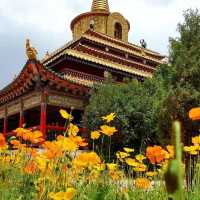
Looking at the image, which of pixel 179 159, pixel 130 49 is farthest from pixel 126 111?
pixel 179 159

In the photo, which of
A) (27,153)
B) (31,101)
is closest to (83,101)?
(31,101)

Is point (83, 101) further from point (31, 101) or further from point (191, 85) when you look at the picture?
point (191, 85)

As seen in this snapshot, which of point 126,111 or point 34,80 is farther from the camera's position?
point 34,80

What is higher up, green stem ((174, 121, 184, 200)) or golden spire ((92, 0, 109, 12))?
golden spire ((92, 0, 109, 12))

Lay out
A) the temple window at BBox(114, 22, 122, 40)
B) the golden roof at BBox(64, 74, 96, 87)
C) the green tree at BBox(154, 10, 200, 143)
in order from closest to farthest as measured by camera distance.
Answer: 1. the green tree at BBox(154, 10, 200, 143)
2. the golden roof at BBox(64, 74, 96, 87)
3. the temple window at BBox(114, 22, 122, 40)

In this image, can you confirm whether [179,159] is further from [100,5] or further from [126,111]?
[100,5]

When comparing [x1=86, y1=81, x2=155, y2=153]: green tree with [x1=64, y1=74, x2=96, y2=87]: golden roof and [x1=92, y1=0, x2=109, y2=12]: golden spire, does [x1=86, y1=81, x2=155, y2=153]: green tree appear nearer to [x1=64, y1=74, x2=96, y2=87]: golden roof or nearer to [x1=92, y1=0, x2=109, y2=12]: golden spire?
[x1=64, y1=74, x2=96, y2=87]: golden roof

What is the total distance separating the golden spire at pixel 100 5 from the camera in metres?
33.6

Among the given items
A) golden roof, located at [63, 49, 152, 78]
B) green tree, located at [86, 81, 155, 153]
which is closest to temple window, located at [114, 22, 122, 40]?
golden roof, located at [63, 49, 152, 78]

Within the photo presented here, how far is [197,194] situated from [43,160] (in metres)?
0.92

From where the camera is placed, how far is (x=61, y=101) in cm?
1869

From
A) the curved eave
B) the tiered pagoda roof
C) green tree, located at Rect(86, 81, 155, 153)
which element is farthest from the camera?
the tiered pagoda roof

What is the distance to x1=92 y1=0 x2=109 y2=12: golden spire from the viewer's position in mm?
33594

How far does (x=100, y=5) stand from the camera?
3403 centimetres
